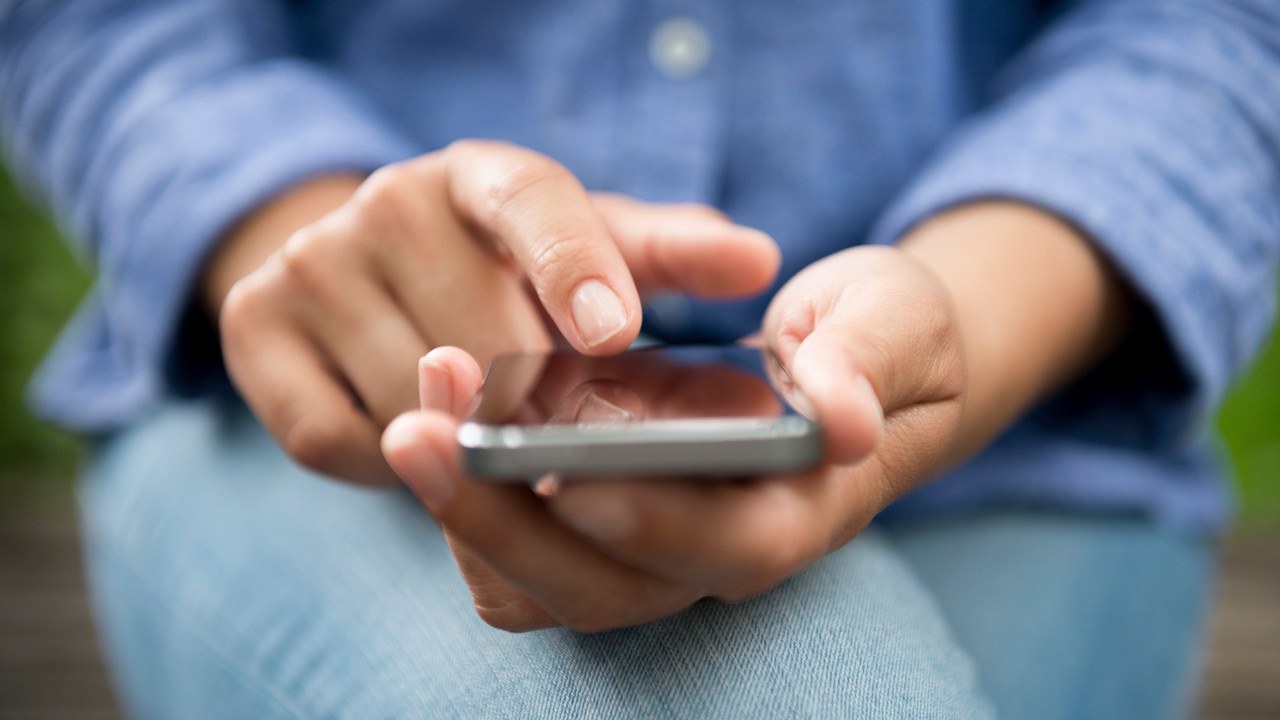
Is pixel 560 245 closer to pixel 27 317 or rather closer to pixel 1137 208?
pixel 1137 208

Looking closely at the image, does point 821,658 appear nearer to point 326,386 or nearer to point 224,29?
point 326,386

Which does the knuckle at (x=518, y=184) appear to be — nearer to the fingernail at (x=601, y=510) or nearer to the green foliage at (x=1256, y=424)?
the fingernail at (x=601, y=510)

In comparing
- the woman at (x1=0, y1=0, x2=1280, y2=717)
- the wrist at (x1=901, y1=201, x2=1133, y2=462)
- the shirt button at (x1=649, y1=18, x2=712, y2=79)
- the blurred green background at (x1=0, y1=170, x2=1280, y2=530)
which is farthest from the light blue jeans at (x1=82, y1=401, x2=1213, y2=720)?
the blurred green background at (x1=0, y1=170, x2=1280, y2=530)

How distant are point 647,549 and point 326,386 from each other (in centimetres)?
24

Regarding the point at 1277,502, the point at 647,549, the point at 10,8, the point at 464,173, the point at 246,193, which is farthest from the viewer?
the point at 1277,502

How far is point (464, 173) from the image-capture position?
48 centimetres

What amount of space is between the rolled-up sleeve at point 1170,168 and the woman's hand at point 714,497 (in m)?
0.22

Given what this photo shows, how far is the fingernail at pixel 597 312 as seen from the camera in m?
0.41

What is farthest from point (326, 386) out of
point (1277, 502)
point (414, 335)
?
point (1277, 502)

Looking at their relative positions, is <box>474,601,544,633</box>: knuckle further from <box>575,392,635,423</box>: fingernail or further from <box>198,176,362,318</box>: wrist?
<box>198,176,362,318</box>: wrist

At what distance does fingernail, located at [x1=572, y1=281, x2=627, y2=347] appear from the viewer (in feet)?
1.34

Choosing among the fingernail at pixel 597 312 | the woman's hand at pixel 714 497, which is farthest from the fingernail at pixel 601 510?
the fingernail at pixel 597 312

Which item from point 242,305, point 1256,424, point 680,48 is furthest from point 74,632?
point 1256,424

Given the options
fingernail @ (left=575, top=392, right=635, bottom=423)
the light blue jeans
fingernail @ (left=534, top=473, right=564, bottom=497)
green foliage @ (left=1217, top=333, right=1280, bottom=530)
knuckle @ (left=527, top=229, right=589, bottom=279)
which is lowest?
green foliage @ (left=1217, top=333, right=1280, bottom=530)
